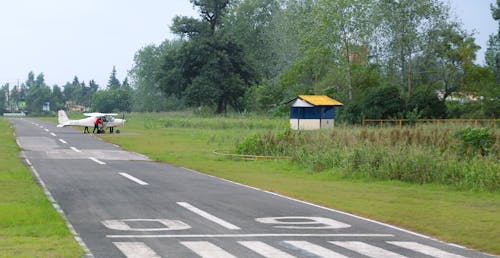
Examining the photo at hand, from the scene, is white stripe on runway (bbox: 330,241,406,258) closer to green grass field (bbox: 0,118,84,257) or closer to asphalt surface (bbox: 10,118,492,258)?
asphalt surface (bbox: 10,118,492,258)

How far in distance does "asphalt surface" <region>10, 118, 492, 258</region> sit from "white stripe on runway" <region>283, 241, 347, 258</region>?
0.02 m

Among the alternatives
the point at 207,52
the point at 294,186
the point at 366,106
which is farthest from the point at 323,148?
the point at 207,52

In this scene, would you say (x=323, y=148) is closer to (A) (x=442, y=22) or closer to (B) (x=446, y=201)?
(B) (x=446, y=201)

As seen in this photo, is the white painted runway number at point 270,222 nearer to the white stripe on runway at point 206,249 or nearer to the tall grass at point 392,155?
the white stripe on runway at point 206,249

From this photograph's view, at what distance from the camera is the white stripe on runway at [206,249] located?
10.1 meters

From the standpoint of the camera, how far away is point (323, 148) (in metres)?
29.9

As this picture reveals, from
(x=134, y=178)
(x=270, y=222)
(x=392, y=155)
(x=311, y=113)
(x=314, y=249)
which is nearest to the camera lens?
(x=314, y=249)

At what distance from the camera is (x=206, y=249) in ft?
34.6

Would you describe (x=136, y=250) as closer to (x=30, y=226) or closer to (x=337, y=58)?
(x=30, y=226)

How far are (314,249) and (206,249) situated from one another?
66.2 inches

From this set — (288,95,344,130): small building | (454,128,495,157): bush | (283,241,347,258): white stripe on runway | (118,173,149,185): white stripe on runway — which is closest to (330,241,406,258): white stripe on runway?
(283,241,347,258): white stripe on runway

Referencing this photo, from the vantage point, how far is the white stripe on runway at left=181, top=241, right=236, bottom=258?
1007 cm

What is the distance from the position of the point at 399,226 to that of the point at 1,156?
2296cm

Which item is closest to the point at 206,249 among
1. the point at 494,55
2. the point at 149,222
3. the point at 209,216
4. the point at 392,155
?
the point at 149,222
